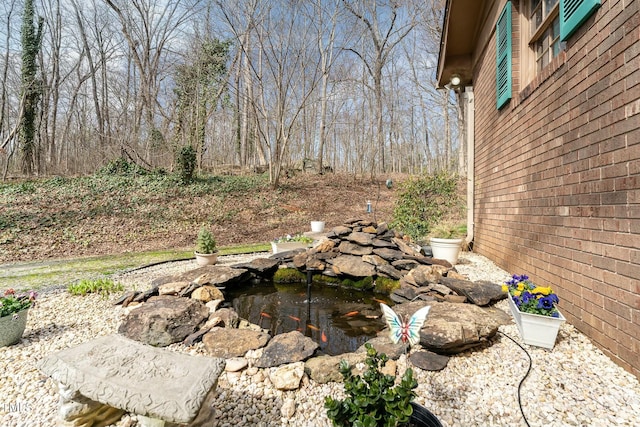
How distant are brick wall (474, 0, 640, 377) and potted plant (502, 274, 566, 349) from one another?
1.05 ft

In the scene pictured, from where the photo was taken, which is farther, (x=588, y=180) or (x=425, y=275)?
(x=425, y=275)

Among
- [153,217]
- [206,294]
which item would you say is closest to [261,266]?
[206,294]

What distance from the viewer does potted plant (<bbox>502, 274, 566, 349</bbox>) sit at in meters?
2.30

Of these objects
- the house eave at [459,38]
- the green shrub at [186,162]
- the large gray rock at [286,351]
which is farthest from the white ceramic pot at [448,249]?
the green shrub at [186,162]

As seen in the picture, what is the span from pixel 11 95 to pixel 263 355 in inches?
691

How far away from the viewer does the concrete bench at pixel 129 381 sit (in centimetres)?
124

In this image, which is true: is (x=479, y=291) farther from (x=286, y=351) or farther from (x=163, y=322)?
(x=163, y=322)

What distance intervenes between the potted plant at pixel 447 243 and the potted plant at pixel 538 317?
→ 2.39 m

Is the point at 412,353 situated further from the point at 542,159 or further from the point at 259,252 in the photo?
the point at 259,252

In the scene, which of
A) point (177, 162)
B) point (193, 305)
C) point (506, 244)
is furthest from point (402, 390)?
point (177, 162)

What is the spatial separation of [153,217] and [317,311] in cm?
778

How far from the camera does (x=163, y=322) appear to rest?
2.76 meters

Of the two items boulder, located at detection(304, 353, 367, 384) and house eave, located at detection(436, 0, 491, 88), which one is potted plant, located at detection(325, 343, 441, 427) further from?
house eave, located at detection(436, 0, 491, 88)

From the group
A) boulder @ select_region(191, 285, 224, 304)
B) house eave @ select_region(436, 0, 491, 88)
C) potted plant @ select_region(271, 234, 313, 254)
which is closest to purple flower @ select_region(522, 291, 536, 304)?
boulder @ select_region(191, 285, 224, 304)
